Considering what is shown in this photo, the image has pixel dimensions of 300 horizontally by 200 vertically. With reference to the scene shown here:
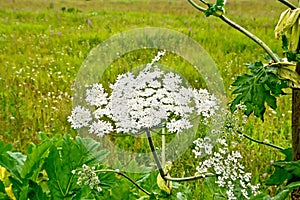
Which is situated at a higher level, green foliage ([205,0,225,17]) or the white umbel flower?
green foliage ([205,0,225,17])

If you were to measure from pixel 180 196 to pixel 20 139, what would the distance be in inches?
86.1

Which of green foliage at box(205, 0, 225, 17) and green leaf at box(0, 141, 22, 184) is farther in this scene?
green leaf at box(0, 141, 22, 184)

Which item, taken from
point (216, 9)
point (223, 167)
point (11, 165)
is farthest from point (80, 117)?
point (11, 165)

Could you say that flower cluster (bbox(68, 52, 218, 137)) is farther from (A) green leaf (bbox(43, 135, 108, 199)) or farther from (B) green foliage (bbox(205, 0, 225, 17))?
(A) green leaf (bbox(43, 135, 108, 199))

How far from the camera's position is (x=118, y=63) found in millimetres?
5105

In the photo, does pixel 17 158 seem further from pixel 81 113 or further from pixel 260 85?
pixel 260 85

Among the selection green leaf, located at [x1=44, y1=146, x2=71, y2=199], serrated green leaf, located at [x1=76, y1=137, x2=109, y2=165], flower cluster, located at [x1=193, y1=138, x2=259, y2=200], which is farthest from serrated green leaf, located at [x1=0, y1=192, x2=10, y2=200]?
flower cluster, located at [x1=193, y1=138, x2=259, y2=200]

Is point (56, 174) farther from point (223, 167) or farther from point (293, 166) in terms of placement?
point (293, 166)

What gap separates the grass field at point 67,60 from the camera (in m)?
3.66

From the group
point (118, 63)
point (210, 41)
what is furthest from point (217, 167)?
point (210, 41)

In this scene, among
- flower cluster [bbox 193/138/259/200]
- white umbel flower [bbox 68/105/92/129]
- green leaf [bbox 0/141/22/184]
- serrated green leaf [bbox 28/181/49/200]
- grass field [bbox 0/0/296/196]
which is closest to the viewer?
flower cluster [bbox 193/138/259/200]

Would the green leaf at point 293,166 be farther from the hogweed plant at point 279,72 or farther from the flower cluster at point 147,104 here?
the flower cluster at point 147,104

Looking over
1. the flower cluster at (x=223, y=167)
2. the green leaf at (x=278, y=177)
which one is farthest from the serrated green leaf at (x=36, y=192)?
the green leaf at (x=278, y=177)

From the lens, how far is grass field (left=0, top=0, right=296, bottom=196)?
366cm
